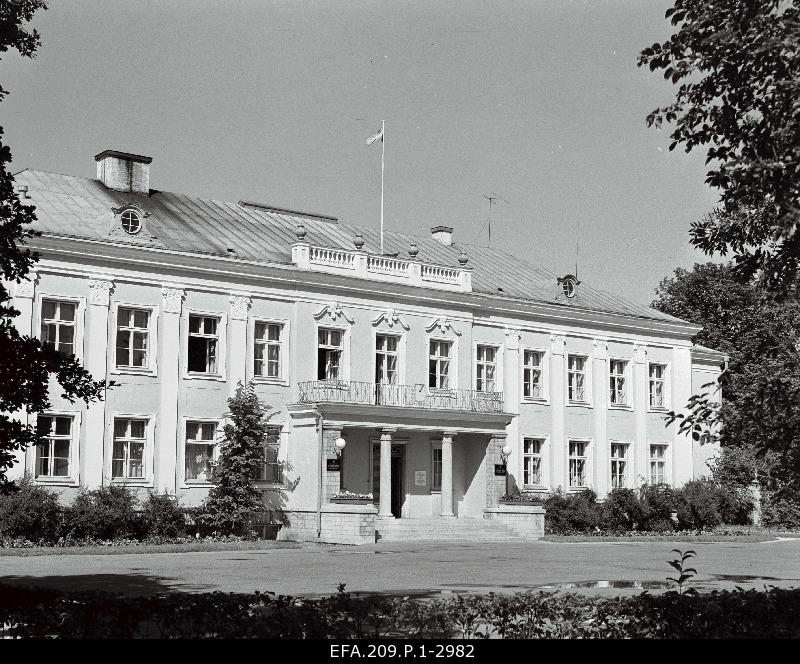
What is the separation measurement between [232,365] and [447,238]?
595 inches

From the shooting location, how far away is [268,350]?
35.1m

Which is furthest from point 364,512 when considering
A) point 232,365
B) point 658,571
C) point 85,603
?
point 85,603

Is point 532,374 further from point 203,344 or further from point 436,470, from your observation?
point 203,344

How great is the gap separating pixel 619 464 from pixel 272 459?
51.1ft

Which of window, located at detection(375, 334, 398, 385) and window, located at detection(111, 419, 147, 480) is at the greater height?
window, located at detection(375, 334, 398, 385)

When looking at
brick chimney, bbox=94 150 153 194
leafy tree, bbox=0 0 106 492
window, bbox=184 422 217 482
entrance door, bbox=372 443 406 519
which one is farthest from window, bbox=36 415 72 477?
leafy tree, bbox=0 0 106 492

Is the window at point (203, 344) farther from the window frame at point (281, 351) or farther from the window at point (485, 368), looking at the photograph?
the window at point (485, 368)

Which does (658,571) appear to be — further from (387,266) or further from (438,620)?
(387,266)

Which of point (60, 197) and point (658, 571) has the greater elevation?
point (60, 197)

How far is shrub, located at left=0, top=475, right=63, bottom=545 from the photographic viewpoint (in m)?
28.0

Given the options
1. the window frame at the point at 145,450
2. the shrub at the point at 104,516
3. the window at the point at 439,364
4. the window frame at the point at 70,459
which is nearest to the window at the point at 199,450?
the window frame at the point at 145,450

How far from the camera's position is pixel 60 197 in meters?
34.1

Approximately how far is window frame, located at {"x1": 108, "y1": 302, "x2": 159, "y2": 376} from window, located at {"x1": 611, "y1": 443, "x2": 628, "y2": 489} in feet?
62.8

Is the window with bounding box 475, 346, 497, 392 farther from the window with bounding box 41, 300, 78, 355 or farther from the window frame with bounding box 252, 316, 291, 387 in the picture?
the window with bounding box 41, 300, 78, 355
